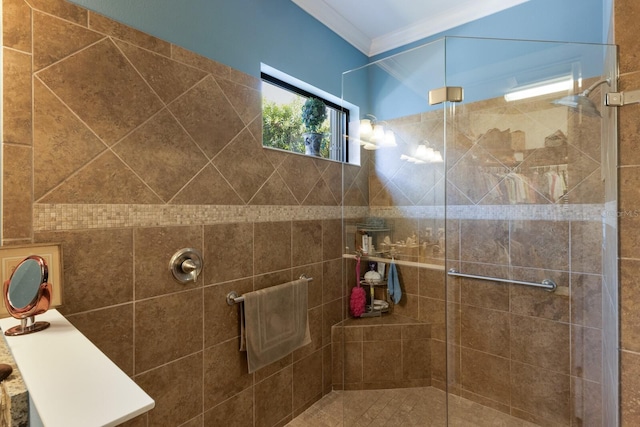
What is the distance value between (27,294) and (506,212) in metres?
2.29

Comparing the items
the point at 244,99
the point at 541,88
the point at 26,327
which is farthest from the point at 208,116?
the point at 541,88

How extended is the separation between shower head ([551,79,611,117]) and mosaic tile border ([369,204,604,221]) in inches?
19.5

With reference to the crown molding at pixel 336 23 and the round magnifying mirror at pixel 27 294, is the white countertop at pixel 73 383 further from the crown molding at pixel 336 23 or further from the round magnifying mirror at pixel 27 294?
the crown molding at pixel 336 23

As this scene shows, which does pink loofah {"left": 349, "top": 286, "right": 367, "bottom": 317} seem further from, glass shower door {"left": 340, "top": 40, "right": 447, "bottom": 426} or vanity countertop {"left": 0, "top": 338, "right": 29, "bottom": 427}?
vanity countertop {"left": 0, "top": 338, "right": 29, "bottom": 427}

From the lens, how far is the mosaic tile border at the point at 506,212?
164 centimetres

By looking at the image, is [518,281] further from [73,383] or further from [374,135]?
[73,383]

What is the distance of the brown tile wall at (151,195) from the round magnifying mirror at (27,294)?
0.21 meters

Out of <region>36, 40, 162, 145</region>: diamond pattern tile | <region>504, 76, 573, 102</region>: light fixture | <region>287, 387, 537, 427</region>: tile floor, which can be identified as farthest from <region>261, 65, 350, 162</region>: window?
<region>287, 387, 537, 427</region>: tile floor

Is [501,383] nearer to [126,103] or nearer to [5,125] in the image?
[126,103]

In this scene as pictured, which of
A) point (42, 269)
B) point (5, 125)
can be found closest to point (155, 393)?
point (42, 269)

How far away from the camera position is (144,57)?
1286 mm

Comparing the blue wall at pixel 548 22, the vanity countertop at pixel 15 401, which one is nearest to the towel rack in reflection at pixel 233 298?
the vanity countertop at pixel 15 401

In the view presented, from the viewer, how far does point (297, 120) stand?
2.17 metres

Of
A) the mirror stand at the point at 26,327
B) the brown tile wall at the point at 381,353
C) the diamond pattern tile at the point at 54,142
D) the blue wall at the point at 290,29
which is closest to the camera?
the mirror stand at the point at 26,327
